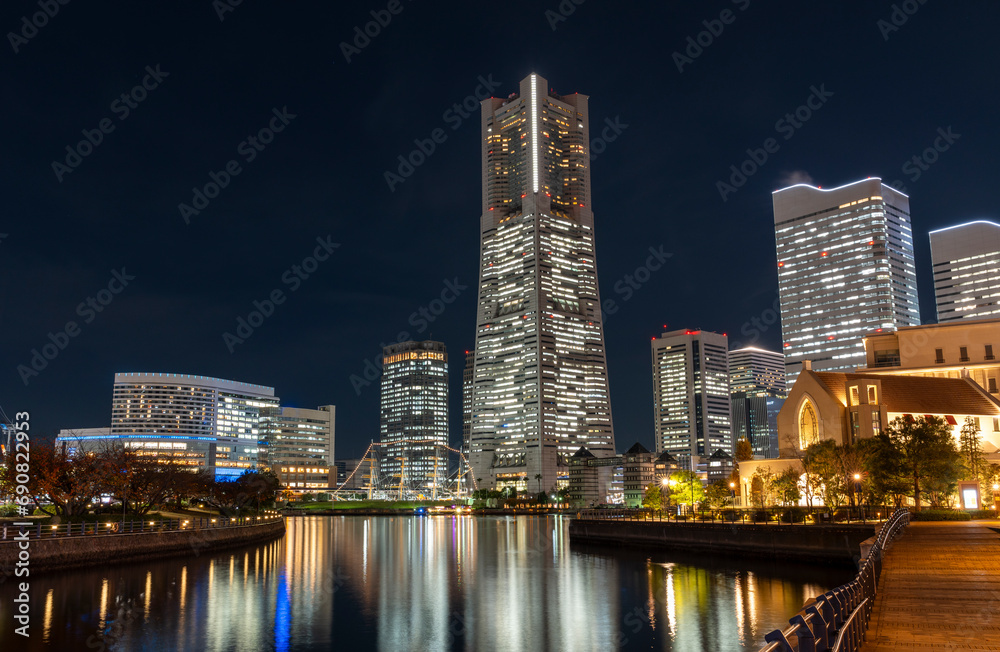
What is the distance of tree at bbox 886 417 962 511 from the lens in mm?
72000

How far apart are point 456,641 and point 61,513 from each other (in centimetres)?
5070

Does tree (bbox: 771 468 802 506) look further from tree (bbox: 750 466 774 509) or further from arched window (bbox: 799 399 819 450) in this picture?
arched window (bbox: 799 399 819 450)

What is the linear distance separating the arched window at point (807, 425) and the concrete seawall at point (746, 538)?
25.4 m

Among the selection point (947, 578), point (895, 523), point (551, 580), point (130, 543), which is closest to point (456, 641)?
point (947, 578)

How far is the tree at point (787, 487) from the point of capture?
84381mm

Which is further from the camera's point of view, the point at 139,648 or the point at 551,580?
the point at 551,580

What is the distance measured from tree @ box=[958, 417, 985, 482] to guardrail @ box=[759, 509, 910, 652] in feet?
209

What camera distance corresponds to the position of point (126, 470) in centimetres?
7494

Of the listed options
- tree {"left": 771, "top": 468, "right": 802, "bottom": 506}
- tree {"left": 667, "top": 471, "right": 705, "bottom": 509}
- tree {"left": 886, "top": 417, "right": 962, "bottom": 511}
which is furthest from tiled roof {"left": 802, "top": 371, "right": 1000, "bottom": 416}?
tree {"left": 667, "top": 471, "right": 705, "bottom": 509}

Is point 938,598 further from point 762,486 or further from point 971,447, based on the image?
point 762,486

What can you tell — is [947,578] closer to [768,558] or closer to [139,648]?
[139,648]

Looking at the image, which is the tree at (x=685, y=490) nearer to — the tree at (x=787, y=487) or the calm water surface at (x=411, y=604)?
the tree at (x=787, y=487)

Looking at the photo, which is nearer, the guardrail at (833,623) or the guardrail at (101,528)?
the guardrail at (833,623)

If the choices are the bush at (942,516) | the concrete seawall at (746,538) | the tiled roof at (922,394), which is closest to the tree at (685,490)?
the concrete seawall at (746,538)
